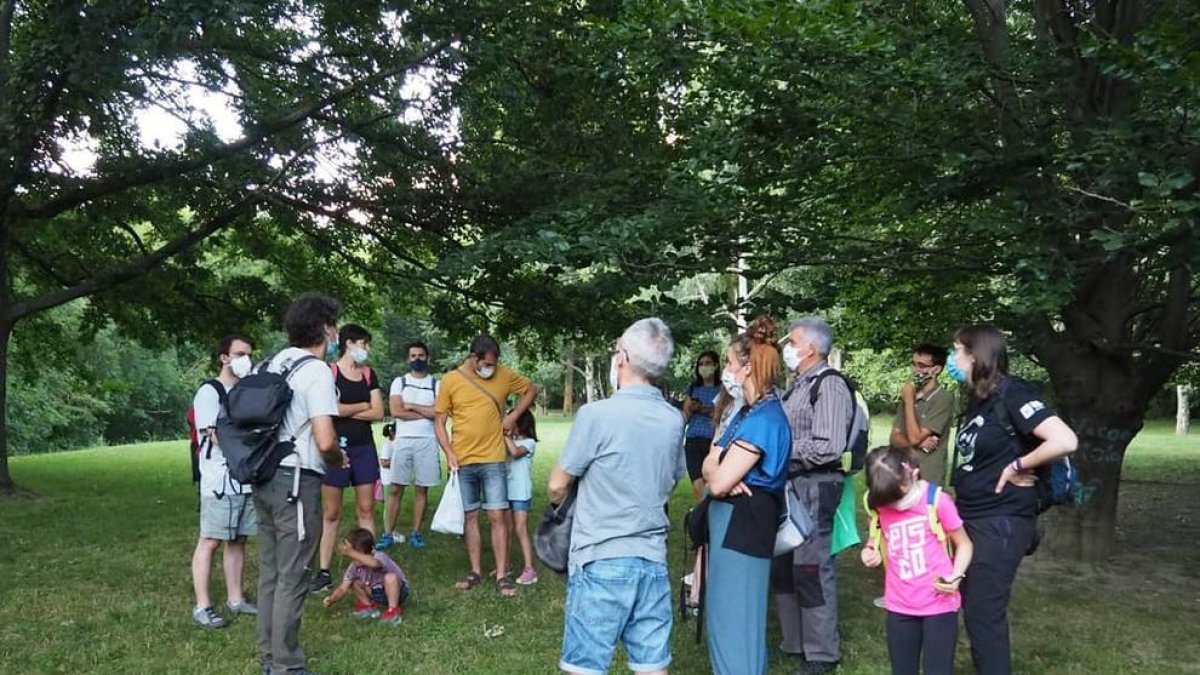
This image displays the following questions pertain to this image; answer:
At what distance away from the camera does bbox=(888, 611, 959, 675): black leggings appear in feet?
12.5

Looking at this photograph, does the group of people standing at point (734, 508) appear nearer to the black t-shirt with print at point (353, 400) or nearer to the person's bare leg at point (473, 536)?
the person's bare leg at point (473, 536)

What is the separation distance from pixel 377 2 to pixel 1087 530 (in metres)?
8.21

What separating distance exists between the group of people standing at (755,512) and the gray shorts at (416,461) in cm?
427

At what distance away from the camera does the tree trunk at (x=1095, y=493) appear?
25.2ft

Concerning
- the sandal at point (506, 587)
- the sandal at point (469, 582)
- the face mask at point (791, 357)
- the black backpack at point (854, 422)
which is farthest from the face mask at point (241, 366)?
the black backpack at point (854, 422)

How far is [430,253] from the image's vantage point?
37.8 ft

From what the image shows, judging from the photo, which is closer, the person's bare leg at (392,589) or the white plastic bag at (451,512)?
the person's bare leg at (392,589)

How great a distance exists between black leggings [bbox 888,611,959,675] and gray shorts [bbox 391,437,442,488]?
4.77 m

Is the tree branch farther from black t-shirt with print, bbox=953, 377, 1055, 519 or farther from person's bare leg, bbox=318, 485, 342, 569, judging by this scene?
black t-shirt with print, bbox=953, 377, 1055, 519

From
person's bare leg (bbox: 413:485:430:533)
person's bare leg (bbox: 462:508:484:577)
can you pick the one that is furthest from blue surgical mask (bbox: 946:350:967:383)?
person's bare leg (bbox: 413:485:430:533)

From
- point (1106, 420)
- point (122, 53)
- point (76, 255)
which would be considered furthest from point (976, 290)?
point (76, 255)

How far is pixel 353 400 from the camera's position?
6.63 m

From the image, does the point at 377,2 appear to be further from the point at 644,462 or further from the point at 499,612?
the point at 644,462

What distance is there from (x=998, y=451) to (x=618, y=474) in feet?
5.77
